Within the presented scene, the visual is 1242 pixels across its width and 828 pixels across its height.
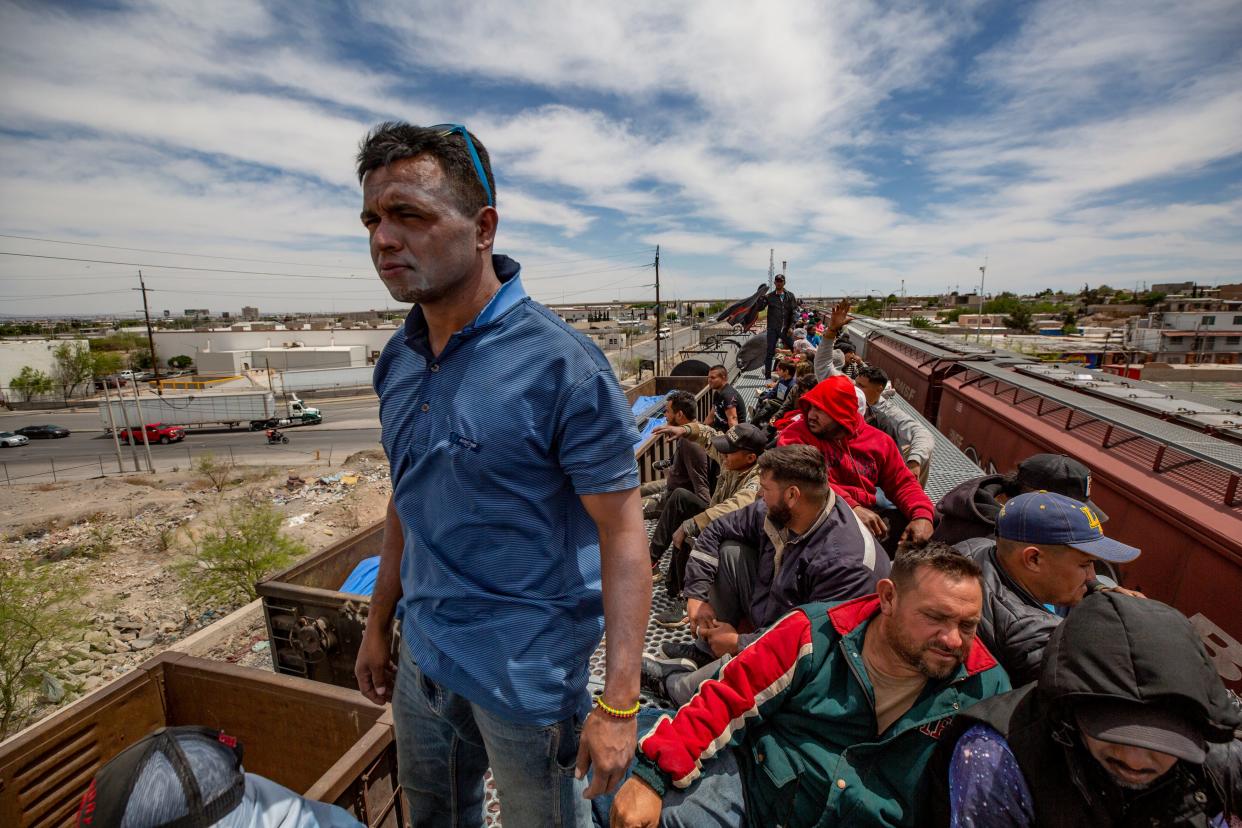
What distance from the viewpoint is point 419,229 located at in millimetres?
1234

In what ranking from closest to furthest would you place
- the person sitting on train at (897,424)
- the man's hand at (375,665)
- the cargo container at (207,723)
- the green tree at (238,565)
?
the man's hand at (375,665)
the cargo container at (207,723)
the person sitting on train at (897,424)
the green tree at (238,565)

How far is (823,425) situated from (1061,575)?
1.64 meters

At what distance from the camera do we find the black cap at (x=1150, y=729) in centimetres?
130

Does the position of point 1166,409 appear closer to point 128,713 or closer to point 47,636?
point 128,713

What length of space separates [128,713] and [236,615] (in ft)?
18.0

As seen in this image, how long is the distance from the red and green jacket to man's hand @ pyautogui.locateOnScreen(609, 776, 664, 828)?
0.10ft

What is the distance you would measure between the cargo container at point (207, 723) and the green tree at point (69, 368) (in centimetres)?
8477

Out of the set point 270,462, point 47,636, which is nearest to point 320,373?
point 270,462

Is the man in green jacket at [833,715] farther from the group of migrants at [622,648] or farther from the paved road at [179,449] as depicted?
the paved road at [179,449]

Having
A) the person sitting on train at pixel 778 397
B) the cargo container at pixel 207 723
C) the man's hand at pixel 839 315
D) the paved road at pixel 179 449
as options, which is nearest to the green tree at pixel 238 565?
the cargo container at pixel 207 723

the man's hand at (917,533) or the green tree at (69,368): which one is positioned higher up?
the man's hand at (917,533)

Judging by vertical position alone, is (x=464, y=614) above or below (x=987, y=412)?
above

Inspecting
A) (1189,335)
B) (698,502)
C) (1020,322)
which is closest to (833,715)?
(698,502)

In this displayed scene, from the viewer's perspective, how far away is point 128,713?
9.10ft
